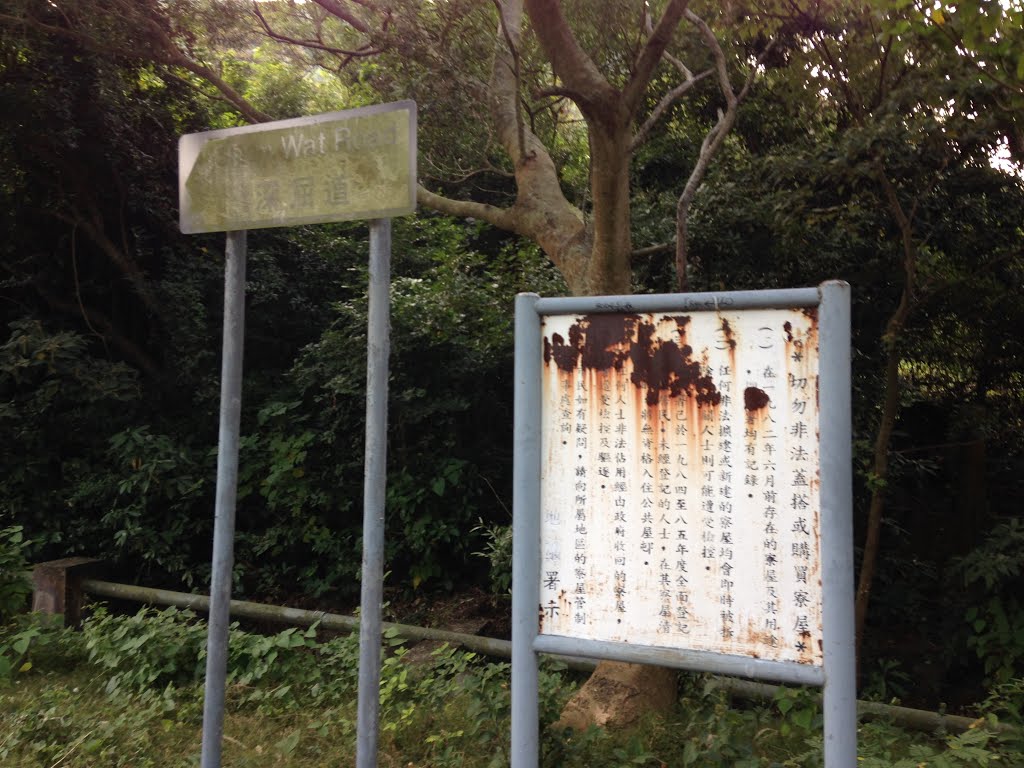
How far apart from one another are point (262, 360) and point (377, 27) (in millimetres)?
3404

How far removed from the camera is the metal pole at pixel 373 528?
8.68ft

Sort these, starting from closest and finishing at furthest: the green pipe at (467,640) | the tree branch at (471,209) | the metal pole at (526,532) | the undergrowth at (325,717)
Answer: the metal pole at (526,532), the undergrowth at (325,717), the green pipe at (467,640), the tree branch at (471,209)

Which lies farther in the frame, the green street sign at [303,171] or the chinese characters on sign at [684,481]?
the green street sign at [303,171]

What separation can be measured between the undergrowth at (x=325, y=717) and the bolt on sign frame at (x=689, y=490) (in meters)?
0.95

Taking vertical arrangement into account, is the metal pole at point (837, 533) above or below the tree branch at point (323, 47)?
below

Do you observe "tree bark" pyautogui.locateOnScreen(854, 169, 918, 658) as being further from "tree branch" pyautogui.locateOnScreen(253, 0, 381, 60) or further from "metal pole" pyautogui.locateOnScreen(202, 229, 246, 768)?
"metal pole" pyautogui.locateOnScreen(202, 229, 246, 768)

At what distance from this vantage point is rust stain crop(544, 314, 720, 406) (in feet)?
8.08

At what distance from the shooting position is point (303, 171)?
2.81m

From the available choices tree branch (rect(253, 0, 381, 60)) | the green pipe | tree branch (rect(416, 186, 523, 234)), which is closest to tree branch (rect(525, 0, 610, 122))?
tree branch (rect(416, 186, 523, 234))

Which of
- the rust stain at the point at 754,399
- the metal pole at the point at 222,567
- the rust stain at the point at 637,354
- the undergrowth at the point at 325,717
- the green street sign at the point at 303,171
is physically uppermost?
the green street sign at the point at 303,171

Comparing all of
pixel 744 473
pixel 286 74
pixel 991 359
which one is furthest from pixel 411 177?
pixel 286 74

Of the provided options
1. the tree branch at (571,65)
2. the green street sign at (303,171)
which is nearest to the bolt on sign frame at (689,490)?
the green street sign at (303,171)

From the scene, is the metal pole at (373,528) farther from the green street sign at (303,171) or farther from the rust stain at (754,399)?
the rust stain at (754,399)

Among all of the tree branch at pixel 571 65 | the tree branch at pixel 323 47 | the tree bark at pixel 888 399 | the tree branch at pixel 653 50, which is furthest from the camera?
the tree branch at pixel 323 47
